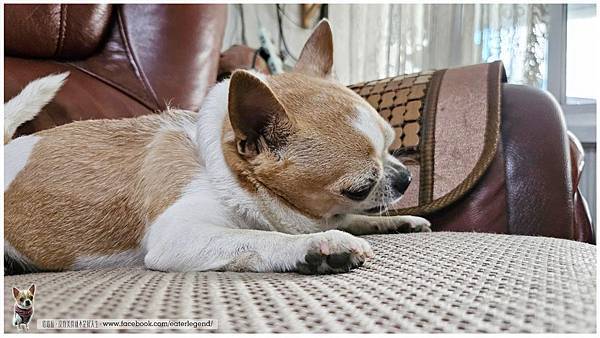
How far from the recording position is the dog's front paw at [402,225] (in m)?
0.98

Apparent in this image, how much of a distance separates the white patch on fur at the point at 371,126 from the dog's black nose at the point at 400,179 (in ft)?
0.14

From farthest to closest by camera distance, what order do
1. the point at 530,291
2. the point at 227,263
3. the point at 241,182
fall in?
the point at 241,182, the point at 227,263, the point at 530,291

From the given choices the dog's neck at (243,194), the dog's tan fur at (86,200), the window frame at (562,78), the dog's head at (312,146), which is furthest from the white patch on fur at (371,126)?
the window frame at (562,78)

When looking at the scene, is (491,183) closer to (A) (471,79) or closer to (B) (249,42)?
(A) (471,79)

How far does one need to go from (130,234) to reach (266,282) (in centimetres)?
30

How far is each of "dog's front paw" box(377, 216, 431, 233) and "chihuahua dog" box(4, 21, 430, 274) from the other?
15 cm

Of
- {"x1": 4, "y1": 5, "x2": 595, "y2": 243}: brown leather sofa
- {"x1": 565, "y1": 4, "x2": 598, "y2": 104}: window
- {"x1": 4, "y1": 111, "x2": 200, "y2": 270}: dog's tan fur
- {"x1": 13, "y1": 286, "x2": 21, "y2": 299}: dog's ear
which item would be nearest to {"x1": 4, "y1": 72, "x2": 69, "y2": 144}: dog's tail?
{"x1": 4, "y1": 5, "x2": 595, "y2": 243}: brown leather sofa

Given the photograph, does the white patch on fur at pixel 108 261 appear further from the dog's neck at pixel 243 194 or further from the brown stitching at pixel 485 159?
the brown stitching at pixel 485 159

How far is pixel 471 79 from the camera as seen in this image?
1105 mm

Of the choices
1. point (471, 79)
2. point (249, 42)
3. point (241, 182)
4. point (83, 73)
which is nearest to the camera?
point (241, 182)

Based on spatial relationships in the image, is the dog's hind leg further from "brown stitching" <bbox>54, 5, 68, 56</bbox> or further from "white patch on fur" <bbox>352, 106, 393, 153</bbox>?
"brown stitching" <bbox>54, 5, 68, 56</bbox>

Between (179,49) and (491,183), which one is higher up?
(179,49)

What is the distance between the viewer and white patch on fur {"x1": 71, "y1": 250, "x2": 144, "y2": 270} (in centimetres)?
78

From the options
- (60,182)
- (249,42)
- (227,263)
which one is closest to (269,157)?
(227,263)
